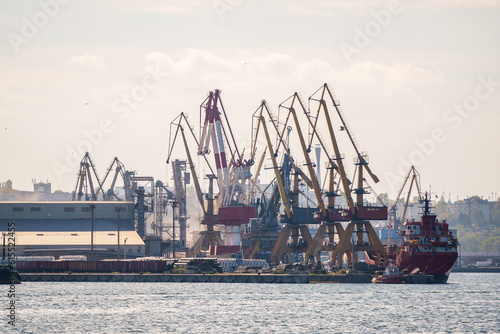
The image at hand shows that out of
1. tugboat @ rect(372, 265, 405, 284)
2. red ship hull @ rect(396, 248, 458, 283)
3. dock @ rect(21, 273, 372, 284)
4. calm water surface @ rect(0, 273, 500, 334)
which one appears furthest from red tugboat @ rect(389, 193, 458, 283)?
calm water surface @ rect(0, 273, 500, 334)

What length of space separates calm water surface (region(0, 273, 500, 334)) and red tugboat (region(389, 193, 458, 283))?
8108 millimetres

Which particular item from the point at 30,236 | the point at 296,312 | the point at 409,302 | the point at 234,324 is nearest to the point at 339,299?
the point at 409,302

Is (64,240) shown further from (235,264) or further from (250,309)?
(250,309)

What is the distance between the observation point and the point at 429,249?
160000mm

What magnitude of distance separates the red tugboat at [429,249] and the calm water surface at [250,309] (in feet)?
26.6

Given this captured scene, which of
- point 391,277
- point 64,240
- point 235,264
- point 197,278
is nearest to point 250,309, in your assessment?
Answer: point 391,277

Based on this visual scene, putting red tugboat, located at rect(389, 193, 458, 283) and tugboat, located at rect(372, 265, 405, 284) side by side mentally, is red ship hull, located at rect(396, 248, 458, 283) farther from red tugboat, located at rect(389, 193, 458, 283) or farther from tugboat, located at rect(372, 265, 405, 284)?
tugboat, located at rect(372, 265, 405, 284)

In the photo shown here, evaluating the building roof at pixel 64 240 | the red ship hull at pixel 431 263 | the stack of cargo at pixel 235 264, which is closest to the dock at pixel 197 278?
the red ship hull at pixel 431 263

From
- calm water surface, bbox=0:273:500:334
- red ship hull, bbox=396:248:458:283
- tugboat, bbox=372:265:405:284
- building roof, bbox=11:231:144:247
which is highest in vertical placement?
building roof, bbox=11:231:144:247

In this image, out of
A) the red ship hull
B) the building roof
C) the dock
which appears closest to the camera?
the dock

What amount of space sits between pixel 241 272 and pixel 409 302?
4906cm

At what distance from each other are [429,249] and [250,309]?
55.4m

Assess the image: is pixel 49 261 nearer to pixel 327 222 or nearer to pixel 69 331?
pixel 327 222

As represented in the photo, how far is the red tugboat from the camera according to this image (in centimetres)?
15975
